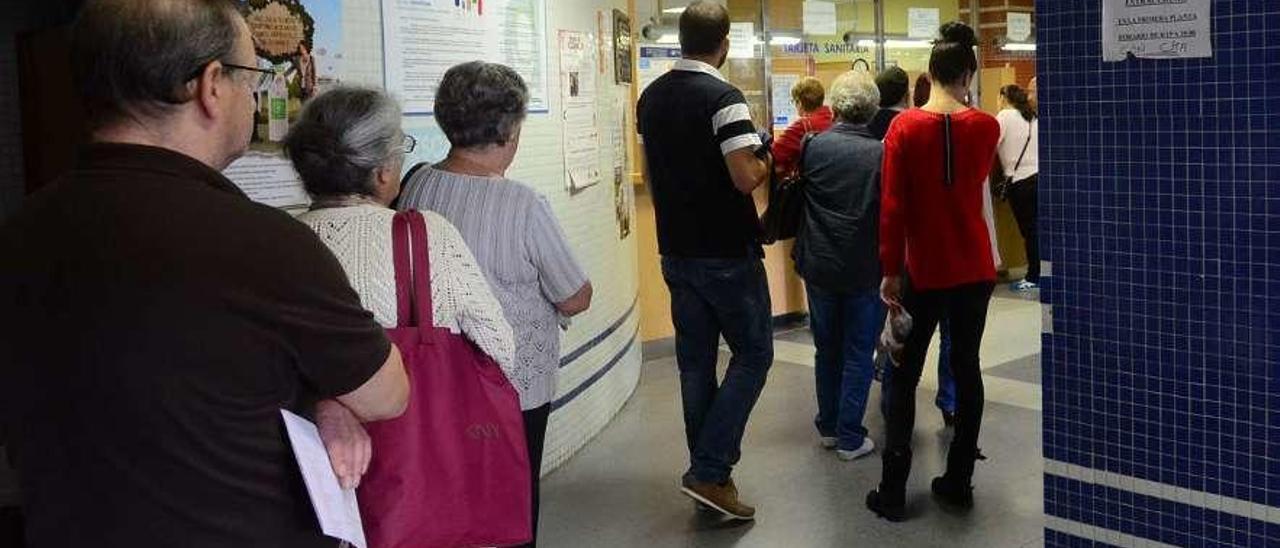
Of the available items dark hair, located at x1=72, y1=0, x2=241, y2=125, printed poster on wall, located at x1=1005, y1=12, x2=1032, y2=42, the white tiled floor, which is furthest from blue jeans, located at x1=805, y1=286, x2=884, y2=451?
printed poster on wall, located at x1=1005, y1=12, x2=1032, y2=42

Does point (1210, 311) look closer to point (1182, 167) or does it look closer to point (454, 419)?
point (1182, 167)

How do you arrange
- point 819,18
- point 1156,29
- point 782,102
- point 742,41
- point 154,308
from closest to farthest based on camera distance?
point 154,308
point 1156,29
point 742,41
point 782,102
point 819,18

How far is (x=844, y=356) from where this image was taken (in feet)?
15.5

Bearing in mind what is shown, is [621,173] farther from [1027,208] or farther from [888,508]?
[1027,208]

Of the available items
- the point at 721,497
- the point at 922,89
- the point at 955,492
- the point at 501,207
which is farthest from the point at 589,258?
the point at 501,207

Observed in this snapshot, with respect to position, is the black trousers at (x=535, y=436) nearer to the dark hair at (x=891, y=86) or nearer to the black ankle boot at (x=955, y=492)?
the black ankle boot at (x=955, y=492)

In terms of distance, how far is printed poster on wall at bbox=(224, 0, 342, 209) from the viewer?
10.3ft

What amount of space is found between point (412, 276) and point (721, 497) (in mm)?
2120

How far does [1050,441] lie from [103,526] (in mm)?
1956

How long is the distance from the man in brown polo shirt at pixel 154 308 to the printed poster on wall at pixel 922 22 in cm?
837

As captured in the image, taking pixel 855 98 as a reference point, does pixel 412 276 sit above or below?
below

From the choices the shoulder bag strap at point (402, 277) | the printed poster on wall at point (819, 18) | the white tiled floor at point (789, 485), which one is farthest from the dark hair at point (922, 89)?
the shoulder bag strap at point (402, 277)

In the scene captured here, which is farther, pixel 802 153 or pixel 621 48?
pixel 621 48

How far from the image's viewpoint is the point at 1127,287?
2.41 metres
